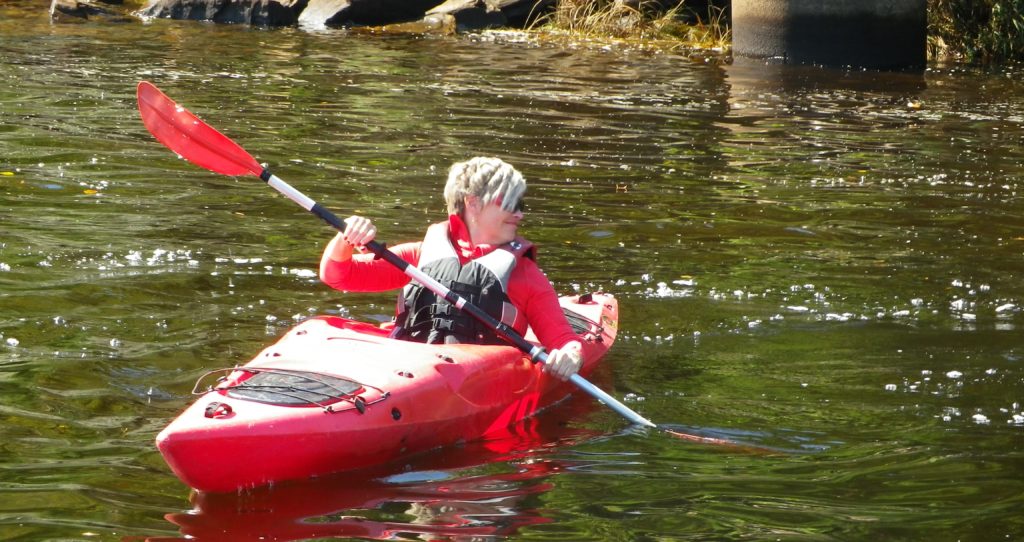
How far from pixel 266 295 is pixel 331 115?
5.39 metres

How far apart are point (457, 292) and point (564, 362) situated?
44 centimetres

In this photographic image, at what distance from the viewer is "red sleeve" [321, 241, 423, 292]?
474 cm

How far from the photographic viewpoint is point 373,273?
4.83 meters

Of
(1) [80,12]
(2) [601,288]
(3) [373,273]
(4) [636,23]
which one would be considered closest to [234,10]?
(1) [80,12]

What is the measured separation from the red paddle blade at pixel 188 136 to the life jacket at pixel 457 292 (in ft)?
3.05

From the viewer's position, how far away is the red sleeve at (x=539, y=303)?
4.66 metres

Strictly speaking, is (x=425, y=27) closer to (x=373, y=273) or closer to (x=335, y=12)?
(x=335, y=12)

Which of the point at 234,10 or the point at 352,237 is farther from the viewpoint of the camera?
the point at 234,10

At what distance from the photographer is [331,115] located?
37.0 feet

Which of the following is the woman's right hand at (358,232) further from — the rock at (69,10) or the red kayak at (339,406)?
the rock at (69,10)

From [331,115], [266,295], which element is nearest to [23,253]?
[266,295]

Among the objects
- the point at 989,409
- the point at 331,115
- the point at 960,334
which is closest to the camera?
the point at 989,409

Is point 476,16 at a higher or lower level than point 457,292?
higher

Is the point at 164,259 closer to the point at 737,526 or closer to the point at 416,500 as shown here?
the point at 416,500
